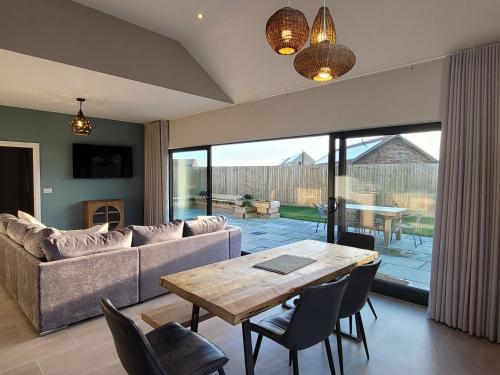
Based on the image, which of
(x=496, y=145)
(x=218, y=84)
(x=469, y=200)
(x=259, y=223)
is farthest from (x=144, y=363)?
(x=259, y=223)

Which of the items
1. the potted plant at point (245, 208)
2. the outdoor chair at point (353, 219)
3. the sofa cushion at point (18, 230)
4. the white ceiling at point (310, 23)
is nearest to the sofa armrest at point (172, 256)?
the sofa cushion at point (18, 230)

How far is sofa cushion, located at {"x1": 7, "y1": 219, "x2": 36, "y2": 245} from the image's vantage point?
3.12 metres

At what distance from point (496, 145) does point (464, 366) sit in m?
1.85

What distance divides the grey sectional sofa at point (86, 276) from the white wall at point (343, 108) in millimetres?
1969

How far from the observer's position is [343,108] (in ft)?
12.5

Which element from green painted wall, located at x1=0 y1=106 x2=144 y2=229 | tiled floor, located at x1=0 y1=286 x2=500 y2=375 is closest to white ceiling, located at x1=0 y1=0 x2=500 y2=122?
green painted wall, located at x1=0 y1=106 x2=144 y2=229

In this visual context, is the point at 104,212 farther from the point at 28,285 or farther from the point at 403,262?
the point at 403,262

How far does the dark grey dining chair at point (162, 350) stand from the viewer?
4.23 ft

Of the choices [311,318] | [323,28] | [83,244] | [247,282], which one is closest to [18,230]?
[83,244]

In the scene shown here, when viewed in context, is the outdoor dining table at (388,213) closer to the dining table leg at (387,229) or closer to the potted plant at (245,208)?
the dining table leg at (387,229)

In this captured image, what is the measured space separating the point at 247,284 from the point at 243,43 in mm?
3104

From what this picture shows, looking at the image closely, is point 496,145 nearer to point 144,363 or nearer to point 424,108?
point 424,108

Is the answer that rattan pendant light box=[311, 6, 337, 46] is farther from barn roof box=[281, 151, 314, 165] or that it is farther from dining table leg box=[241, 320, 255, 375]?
barn roof box=[281, 151, 314, 165]

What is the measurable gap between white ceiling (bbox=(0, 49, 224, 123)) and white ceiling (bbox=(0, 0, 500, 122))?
0.01m
